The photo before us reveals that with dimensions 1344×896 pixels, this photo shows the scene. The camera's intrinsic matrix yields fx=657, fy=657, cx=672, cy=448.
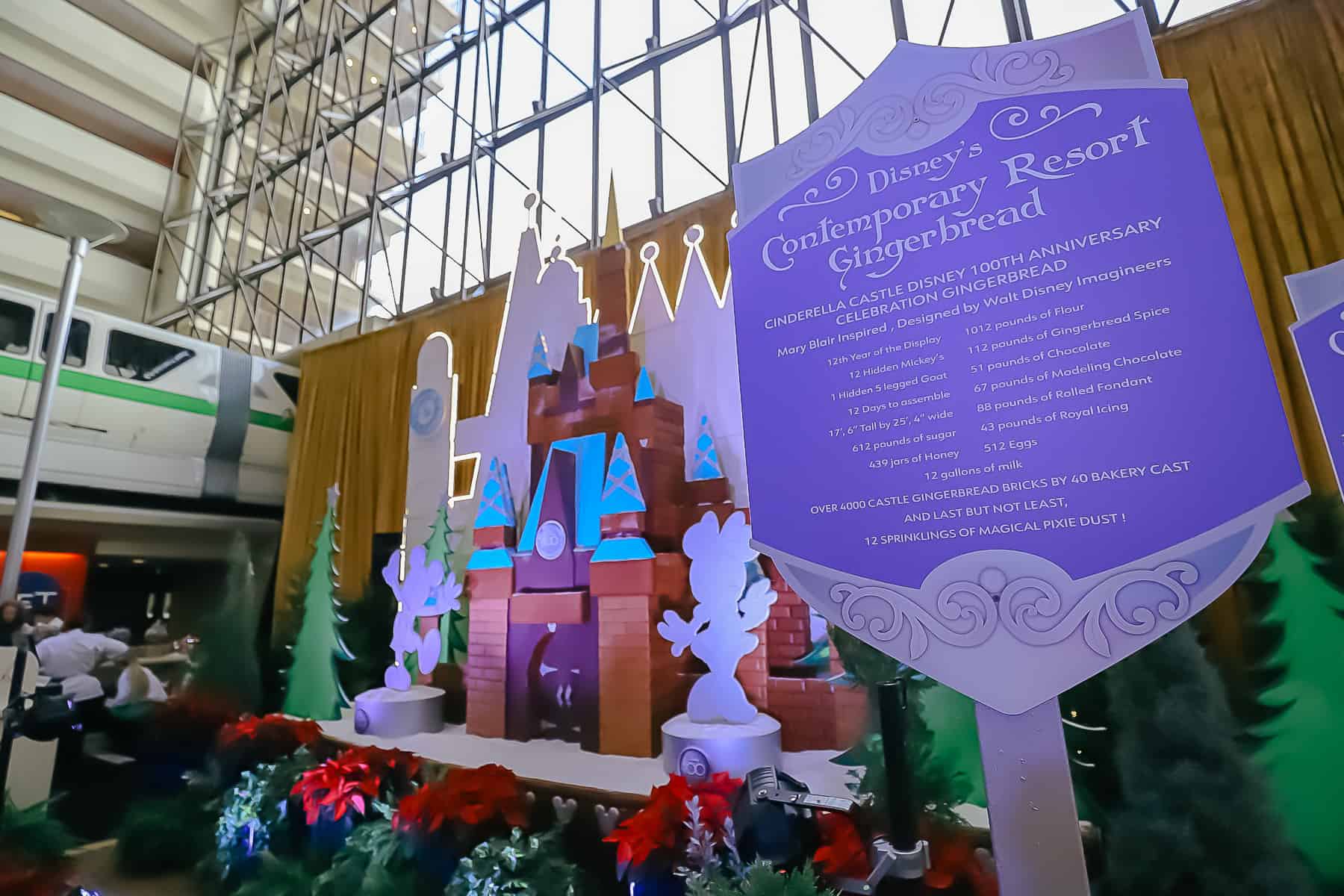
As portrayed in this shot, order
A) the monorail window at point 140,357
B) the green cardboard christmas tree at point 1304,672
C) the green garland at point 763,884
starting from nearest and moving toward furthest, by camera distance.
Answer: the green garland at point 763,884 → the green cardboard christmas tree at point 1304,672 → the monorail window at point 140,357

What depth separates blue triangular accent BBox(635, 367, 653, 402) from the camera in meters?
3.73

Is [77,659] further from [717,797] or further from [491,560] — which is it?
[717,797]

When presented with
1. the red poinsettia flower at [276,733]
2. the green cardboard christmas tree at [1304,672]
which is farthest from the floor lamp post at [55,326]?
the green cardboard christmas tree at [1304,672]

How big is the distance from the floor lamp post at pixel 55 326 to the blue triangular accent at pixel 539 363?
218cm

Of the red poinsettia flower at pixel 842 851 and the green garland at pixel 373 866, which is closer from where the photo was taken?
the red poinsettia flower at pixel 842 851

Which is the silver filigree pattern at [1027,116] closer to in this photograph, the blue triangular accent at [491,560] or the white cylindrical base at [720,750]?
the white cylindrical base at [720,750]

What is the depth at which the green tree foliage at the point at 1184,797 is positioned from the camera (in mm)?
1838

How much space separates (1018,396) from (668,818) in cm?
155

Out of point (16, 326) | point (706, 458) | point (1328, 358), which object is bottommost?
point (1328, 358)

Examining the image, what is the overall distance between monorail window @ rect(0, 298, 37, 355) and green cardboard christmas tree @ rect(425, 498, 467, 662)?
370 cm

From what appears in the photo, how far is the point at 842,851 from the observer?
1.73 metres

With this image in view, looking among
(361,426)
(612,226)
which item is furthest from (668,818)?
(361,426)

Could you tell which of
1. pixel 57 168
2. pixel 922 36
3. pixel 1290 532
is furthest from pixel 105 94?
pixel 1290 532

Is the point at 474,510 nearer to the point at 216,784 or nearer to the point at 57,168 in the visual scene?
the point at 216,784
